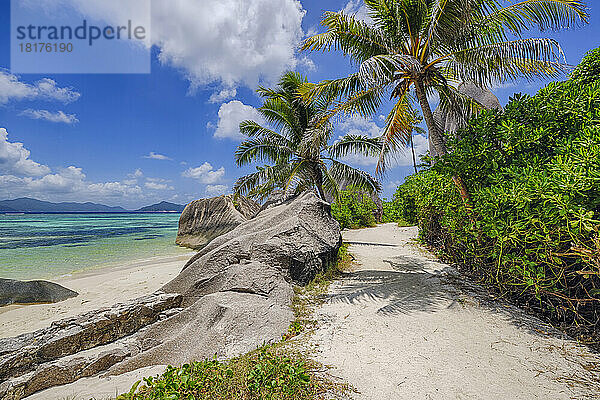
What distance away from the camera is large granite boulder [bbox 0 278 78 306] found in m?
7.70

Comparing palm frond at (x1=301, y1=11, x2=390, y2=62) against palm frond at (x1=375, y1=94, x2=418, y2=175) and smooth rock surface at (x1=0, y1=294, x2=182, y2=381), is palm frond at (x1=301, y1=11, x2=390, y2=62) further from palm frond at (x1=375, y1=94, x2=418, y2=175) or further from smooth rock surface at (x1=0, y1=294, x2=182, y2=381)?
smooth rock surface at (x1=0, y1=294, x2=182, y2=381)

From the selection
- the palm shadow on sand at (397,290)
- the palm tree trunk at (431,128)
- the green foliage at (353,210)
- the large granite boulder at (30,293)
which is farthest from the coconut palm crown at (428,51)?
the green foliage at (353,210)

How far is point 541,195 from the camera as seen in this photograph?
328 centimetres

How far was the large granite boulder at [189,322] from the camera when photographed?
3.82m

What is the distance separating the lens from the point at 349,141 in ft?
41.3

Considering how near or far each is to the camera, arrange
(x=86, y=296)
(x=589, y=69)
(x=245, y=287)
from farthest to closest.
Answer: (x=86, y=296)
(x=245, y=287)
(x=589, y=69)

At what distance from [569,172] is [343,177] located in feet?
33.1

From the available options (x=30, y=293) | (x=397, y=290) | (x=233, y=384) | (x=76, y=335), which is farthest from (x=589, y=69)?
(x=30, y=293)

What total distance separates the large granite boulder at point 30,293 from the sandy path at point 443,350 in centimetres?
760

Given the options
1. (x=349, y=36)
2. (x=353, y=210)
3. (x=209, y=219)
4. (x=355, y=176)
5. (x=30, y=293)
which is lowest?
(x=30, y=293)

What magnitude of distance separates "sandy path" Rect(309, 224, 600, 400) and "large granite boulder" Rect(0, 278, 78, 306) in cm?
760

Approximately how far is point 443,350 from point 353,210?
17.7 meters

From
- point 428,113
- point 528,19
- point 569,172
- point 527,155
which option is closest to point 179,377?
point 569,172

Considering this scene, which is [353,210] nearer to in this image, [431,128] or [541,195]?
[431,128]
